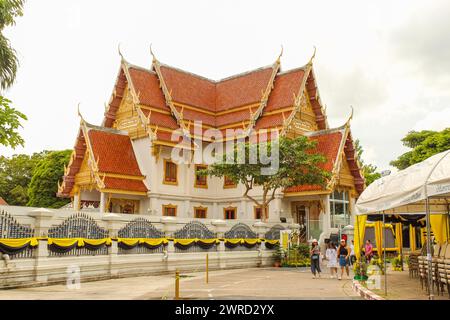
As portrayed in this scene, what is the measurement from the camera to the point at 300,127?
2998 centimetres

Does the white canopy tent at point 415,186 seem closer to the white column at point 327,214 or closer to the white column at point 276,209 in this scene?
the white column at point 327,214

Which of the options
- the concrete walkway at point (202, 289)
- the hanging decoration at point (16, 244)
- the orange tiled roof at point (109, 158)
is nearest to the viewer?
the concrete walkway at point (202, 289)

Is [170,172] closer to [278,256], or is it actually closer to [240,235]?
[240,235]

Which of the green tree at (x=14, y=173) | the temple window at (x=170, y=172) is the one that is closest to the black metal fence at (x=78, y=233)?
the temple window at (x=170, y=172)

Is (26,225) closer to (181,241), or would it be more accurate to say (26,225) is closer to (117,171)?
(181,241)

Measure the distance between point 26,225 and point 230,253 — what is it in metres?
9.86

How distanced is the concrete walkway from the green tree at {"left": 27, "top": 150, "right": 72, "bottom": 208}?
29.7m

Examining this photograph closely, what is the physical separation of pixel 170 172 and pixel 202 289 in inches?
636

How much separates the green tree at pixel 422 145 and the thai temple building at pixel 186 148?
15.3 m

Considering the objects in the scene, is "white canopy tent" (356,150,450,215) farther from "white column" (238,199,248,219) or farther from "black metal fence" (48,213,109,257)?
"white column" (238,199,248,219)

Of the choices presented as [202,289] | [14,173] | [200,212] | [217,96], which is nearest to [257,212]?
[200,212]

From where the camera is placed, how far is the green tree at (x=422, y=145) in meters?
41.0

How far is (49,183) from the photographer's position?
44.2 metres

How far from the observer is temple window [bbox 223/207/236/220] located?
30125 millimetres
